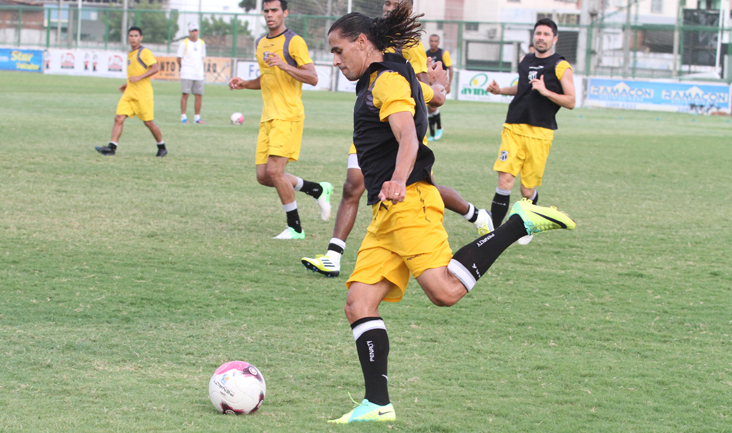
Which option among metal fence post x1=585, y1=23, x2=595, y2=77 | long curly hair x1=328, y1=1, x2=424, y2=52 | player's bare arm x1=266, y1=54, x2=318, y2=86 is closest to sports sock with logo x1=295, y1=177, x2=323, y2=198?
player's bare arm x1=266, y1=54, x2=318, y2=86

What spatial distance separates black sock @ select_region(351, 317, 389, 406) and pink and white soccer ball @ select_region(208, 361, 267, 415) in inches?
19.5

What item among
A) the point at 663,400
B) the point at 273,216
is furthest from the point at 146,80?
the point at 663,400

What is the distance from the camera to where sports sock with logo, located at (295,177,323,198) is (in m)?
7.74

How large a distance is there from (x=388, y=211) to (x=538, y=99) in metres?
4.54

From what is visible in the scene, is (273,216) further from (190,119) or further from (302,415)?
(190,119)

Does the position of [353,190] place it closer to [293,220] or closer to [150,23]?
[293,220]

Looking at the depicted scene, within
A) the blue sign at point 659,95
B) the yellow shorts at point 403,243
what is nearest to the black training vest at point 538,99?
the yellow shorts at point 403,243

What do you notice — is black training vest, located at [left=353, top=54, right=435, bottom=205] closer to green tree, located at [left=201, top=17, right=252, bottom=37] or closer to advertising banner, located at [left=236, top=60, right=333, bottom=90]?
advertising banner, located at [left=236, top=60, right=333, bottom=90]

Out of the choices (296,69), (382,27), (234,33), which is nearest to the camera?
(382,27)

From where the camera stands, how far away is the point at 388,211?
360 centimetres

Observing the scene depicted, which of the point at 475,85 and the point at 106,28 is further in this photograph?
the point at 106,28

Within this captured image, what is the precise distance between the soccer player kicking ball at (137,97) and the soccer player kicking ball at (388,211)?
9.22m

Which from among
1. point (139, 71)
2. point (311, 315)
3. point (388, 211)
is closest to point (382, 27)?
point (388, 211)

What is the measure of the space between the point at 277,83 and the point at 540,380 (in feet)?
14.2
